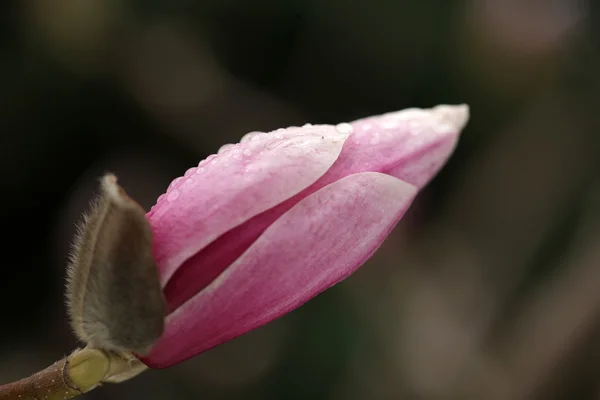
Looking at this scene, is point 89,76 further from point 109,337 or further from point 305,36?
point 109,337

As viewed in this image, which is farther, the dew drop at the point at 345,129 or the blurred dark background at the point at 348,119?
the blurred dark background at the point at 348,119

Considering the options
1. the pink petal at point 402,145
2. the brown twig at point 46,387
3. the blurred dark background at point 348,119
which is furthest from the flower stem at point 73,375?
the blurred dark background at point 348,119

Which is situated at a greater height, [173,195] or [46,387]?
[173,195]

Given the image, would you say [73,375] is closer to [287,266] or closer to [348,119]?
[287,266]

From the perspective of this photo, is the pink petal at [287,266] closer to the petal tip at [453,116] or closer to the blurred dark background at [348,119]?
the petal tip at [453,116]

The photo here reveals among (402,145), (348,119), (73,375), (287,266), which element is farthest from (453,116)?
(348,119)

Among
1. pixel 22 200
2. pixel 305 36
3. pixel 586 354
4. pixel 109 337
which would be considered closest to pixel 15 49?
pixel 22 200
